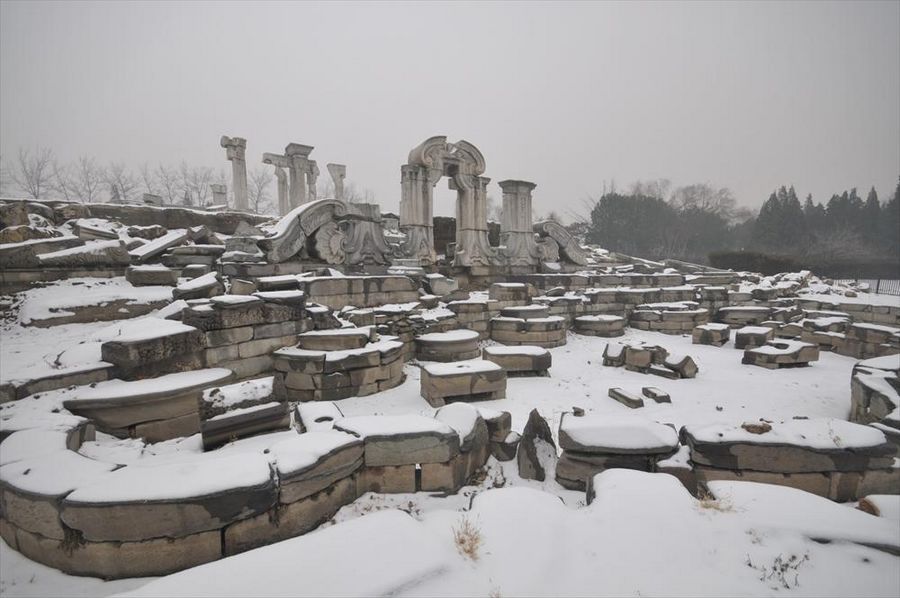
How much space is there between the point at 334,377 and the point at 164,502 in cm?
307

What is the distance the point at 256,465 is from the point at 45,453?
149 cm

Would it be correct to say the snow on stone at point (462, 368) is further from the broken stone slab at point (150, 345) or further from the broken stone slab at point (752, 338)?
the broken stone slab at point (752, 338)

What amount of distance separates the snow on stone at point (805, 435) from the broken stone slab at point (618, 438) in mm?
262

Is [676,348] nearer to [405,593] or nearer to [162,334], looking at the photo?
[405,593]

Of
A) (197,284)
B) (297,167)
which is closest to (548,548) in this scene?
(197,284)

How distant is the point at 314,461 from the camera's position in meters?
2.66

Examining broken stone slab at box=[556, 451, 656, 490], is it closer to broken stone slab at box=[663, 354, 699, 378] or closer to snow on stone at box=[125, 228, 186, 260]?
broken stone slab at box=[663, 354, 699, 378]

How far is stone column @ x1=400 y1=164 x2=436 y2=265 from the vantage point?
33.7 ft

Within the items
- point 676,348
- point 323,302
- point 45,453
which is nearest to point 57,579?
point 45,453

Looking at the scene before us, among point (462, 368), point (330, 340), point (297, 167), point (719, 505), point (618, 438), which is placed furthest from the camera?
point (297, 167)

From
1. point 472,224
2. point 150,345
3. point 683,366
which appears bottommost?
point 683,366

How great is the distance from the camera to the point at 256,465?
254 cm

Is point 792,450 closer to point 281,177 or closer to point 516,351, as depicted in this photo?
point 516,351

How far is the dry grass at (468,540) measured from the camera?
81.2 inches
